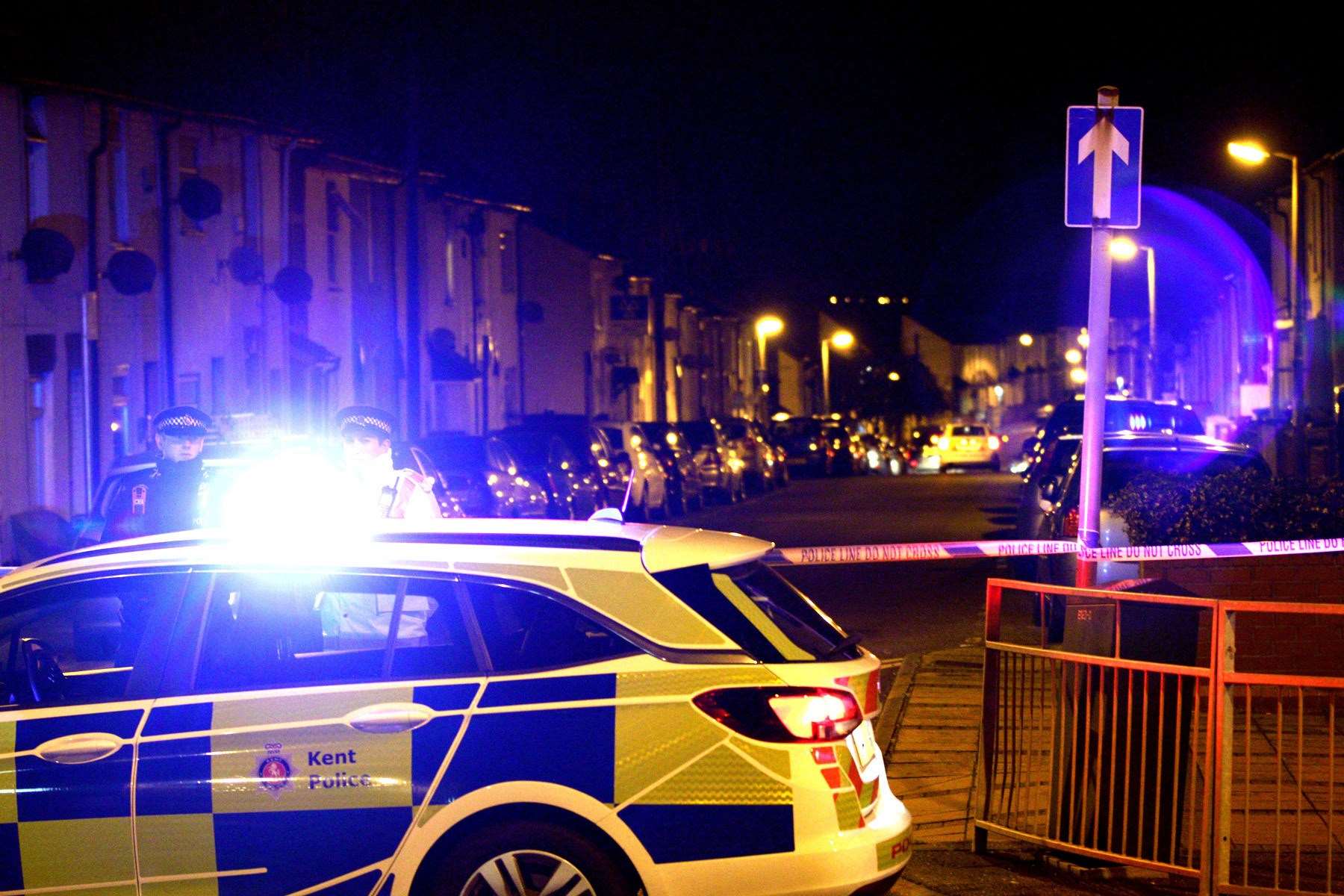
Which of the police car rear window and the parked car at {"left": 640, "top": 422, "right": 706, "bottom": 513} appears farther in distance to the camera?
the parked car at {"left": 640, "top": 422, "right": 706, "bottom": 513}

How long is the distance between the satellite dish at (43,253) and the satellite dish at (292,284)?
593 cm

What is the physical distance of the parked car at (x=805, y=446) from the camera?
168 feet

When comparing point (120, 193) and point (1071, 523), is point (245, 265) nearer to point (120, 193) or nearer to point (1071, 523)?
point (120, 193)

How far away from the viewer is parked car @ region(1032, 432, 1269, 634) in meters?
13.5

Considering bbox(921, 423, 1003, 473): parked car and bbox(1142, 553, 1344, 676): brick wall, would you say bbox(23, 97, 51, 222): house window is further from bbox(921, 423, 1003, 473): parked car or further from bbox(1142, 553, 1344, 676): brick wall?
bbox(921, 423, 1003, 473): parked car

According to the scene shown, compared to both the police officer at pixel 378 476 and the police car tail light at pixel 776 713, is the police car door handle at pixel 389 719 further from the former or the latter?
the police officer at pixel 378 476

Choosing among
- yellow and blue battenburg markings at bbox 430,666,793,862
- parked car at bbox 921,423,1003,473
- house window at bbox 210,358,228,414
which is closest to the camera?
yellow and blue battenburg markings at bbox 430,666,793,862

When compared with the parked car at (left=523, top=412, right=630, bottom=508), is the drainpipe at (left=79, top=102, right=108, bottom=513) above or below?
above

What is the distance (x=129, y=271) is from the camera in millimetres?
22656

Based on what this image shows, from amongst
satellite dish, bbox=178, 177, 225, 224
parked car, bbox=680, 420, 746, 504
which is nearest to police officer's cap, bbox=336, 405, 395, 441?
satellite dish, bbox=178, 177, 225, 224

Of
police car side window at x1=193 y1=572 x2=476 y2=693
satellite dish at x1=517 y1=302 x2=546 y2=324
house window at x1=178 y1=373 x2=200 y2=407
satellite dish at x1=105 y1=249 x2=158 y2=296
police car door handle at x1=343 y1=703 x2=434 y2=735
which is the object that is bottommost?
police car door handle at x1=343 y1=703 x2=434 y2=735

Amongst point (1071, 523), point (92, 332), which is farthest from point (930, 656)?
point (92, 332)

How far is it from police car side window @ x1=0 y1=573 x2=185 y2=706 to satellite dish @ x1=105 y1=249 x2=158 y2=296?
17.8 m

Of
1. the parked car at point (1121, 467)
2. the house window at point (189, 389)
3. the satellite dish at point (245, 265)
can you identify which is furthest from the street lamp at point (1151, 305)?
the parked car at point (1121, 467)
